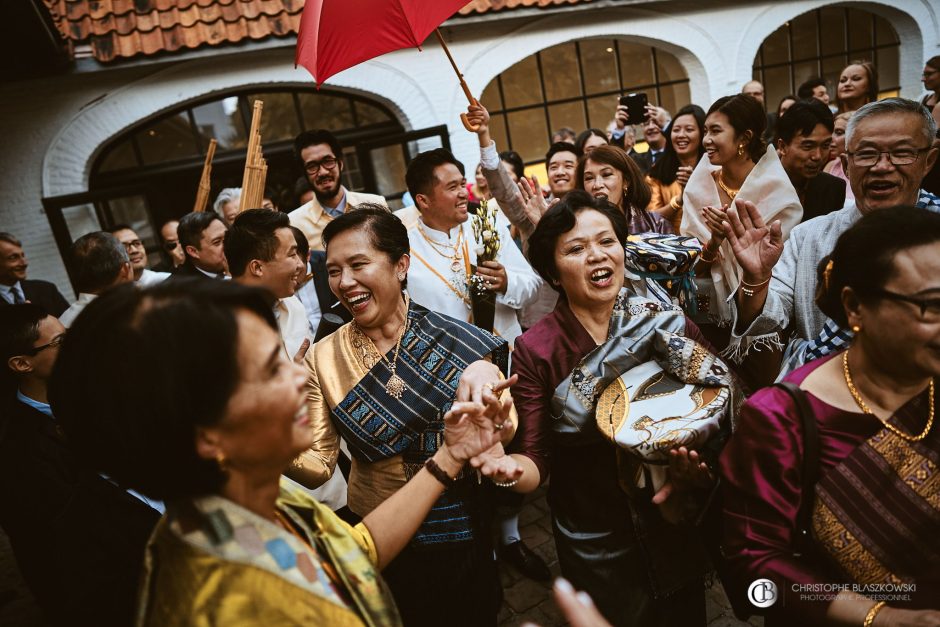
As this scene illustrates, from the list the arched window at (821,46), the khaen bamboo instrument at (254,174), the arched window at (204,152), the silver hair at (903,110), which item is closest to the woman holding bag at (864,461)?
the silver hair at (903,110)

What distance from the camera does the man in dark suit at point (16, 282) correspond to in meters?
4.44

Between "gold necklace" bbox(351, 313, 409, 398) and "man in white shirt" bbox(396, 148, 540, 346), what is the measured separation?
3.66 ft

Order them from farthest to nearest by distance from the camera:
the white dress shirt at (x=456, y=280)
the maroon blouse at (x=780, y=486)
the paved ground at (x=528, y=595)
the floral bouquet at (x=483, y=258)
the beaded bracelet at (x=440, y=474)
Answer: the white dress shirt at (x=456, y=280), the floral bouquet at (x=483, y=258), the paved ground at (x=528, y=595), the beaded bracelet at (x=440, y=474), the maroon blouse at (x=780, y=486)

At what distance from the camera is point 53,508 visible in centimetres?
196

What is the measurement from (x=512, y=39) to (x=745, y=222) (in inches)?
268

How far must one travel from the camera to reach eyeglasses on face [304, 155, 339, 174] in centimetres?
422

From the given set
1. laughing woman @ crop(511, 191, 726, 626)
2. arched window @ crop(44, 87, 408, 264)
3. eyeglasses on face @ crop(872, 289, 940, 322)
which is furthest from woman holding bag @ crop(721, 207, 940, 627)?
arched window @ crop(44, 87, 408, 264)

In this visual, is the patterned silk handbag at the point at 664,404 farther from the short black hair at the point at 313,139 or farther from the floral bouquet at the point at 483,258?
the short black hair at the point at 313,139

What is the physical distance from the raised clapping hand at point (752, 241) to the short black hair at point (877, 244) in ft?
1.94

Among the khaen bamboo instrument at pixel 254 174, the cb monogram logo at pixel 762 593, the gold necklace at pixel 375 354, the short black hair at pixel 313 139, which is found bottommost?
the cb monogram logo at pixel 762 593

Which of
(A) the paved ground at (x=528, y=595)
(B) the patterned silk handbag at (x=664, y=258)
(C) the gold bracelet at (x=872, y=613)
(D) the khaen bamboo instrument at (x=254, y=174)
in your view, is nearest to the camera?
(C) the gold bracelet at (x=872, y=613)

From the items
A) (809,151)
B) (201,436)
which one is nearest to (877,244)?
(201,436)

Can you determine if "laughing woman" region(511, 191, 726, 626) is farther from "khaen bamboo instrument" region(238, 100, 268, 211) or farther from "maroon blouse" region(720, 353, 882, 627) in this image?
"khaen bamboo instrument" region(238, 100, 268, 211)

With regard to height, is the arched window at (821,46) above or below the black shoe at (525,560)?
above
